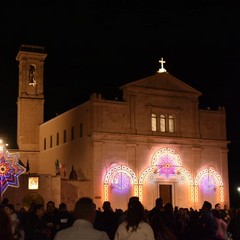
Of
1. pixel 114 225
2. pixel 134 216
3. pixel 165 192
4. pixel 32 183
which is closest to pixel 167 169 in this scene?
pixel 165 192

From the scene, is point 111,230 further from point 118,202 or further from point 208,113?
point 208,113

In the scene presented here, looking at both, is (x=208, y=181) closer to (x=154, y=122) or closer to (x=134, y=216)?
(x=154, y=122)

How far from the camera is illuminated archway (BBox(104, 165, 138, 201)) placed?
4253 cm

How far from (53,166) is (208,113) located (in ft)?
51.2

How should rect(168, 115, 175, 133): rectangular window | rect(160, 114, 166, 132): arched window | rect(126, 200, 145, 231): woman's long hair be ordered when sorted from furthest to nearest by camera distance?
rect(168, 115, 175, 133): rectangular window, rect(160, 114, 166, 132): arched window, rect(126, 200, 145, 231): woman's long hair

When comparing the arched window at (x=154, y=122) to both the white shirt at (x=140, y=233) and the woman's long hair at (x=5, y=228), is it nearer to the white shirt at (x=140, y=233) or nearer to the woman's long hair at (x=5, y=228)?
the white shirt at (x=140, y=233)

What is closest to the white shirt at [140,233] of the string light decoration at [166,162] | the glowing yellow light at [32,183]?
the glowing yellow light at [32,183]

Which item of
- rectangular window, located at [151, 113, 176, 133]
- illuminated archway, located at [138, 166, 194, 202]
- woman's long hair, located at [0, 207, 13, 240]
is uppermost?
rectangular window, located at [151, 113, 176, 133]

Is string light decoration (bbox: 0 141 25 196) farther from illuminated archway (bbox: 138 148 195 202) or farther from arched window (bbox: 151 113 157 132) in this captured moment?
arched window (bbox: 151 113 157 132)

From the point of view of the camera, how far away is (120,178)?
4291cm

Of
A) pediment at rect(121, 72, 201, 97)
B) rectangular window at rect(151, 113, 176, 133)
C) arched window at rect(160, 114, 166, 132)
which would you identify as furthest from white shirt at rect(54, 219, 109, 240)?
arched window at rect(160, 114, 166, 132)

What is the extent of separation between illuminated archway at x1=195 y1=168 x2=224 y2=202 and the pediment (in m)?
6.92

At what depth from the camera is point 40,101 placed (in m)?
56.1

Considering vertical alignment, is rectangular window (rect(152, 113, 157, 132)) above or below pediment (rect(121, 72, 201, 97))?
below
